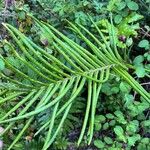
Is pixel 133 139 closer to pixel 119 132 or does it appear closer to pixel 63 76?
pixel 119 132

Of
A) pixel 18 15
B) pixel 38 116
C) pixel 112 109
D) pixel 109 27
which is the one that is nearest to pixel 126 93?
pixel 112 109

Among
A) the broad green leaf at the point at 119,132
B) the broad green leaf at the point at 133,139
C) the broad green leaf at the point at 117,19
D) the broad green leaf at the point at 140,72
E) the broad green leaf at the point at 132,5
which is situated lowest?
the broad green leaf at the point at 133,139

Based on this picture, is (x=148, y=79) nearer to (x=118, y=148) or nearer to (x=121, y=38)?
(x=121, y=38)

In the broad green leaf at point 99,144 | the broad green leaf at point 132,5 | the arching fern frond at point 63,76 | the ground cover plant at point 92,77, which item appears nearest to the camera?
the arching fern frond at point 63,76


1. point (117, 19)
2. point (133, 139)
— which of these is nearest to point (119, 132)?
point (133, 139)

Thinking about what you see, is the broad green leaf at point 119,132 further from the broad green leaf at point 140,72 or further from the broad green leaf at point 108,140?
the broad green leaf at point 140,72

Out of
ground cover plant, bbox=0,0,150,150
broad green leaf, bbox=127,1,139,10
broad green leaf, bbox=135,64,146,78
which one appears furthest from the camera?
broad green leaf, bbox=127,1,139,10

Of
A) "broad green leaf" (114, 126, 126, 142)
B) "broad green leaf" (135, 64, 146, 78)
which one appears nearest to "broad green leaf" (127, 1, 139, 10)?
"broad green leaf" (135, 64, 146, 78)

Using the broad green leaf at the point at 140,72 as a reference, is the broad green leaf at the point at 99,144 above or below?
below

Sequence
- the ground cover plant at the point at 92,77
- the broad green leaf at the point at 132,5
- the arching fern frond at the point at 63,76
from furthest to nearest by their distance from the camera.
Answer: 1. the broad green leaf at the point at 132,5
2. the ground cover plant at the point at 92,77
3. the arching fern frond at the point at 63,76

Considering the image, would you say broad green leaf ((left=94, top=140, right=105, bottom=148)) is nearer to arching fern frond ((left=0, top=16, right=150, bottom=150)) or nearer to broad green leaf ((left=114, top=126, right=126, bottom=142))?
broad green leaf ((left=114, top=126, right=126, bottom=142))

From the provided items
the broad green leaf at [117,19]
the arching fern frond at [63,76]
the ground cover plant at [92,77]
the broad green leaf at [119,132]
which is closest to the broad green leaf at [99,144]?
the ground cover plant at [92,77]
